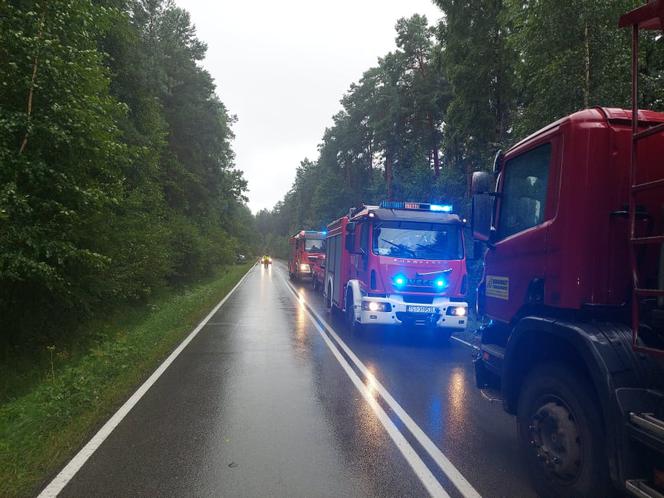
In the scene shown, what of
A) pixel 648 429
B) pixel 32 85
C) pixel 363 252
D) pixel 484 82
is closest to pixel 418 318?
pixel 363 252

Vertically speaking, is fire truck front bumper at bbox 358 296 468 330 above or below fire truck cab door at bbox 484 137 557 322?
below

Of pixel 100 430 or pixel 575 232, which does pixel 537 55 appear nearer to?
pixel 575 232

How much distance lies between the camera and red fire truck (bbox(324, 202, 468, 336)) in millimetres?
10203

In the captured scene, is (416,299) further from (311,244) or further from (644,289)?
(311,244)

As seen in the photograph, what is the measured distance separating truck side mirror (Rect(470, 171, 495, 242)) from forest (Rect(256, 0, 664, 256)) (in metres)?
1.91

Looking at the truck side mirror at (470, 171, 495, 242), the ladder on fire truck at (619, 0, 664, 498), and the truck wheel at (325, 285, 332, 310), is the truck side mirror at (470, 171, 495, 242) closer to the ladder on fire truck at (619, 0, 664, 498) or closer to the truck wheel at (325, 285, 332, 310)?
the ladder on fire truck at (619, 0, 664, 498)

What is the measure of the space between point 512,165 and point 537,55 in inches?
440

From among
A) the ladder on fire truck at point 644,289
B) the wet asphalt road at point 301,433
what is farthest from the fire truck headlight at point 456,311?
the ladder on fire truck at point 644,289

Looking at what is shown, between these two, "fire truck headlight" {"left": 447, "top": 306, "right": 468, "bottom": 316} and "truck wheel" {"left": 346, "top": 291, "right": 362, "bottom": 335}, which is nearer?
"fire truck headlight" {"left": 447, "top": 306, "right": 468, "bottom": 316}

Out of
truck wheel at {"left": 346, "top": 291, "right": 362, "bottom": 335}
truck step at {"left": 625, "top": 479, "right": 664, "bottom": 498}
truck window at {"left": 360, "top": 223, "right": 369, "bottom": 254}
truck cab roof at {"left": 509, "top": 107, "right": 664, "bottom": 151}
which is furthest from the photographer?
truck wheel at {"left": 346, "top": 291, "right": 362, "bottom": 335}

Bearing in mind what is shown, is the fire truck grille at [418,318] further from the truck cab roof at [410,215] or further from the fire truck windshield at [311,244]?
the fire truck windshield at [311,244]

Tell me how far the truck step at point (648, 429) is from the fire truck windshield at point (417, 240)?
7.50m

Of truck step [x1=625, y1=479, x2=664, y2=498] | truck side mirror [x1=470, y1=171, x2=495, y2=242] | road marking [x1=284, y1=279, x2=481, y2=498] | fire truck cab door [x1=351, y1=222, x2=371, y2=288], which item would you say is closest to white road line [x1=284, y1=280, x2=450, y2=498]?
road marking [x1=284, y1=279, x2=481, y2=498]

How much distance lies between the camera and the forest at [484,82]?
12.5 m
